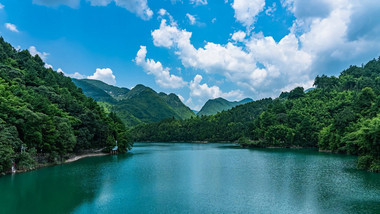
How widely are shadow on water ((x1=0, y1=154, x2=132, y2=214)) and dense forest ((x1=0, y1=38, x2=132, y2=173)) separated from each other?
10.5ft

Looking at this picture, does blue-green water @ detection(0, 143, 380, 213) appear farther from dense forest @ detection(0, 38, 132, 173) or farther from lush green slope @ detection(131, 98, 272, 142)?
lush green slope @ detection(131, 98, 272, 142)

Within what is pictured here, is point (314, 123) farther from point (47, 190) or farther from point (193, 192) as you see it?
point (47, 190)

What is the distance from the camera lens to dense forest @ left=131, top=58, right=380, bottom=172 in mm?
44706

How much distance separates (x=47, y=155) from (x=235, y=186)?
93.6 feet

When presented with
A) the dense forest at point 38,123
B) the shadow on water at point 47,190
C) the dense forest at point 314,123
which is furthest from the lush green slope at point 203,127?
the shadow on water at point 47,190

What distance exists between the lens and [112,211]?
17781 millimetres

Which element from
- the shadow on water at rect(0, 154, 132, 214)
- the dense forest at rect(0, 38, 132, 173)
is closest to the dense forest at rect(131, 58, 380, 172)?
the shadow on water at rect(0, 154, 132, 214)

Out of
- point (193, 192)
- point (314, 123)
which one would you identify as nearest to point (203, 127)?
point (314, 123)

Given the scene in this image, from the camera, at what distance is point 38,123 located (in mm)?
35000

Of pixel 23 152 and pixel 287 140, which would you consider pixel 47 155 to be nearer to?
pixel 23 152

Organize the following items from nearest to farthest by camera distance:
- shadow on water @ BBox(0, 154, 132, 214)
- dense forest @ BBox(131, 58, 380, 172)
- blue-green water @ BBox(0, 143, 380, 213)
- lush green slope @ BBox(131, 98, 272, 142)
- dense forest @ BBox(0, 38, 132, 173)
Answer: blue-green water @ BBox(0, 143, 380, 213) < shadow on water @ BBox(0, 154, 132, 214) < dense forest @ BBox(0, 38, 132, 173) < dense forest @ BBox(131, 58, 380, 172) < lush green slope @ BBox(131, 98, 272, 142)

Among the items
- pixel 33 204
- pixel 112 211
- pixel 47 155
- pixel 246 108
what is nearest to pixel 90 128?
pixel 47 155

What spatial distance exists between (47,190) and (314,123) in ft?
259

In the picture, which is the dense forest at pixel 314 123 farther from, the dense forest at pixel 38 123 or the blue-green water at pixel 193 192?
the dense forest at pixel 38 123
